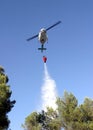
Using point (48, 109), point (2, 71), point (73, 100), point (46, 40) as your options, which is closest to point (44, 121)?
point (48, 109)

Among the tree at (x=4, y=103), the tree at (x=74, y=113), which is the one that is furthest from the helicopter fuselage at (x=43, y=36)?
the tree at (x=74, y=113)

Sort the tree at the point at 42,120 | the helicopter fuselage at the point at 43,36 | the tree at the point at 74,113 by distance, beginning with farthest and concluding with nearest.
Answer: the tree at the point at 42,120 → the tree at the point at 74,113 → the helicopter fuselage at the point at 43,36

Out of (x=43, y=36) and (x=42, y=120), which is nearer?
(x=43, y=36)

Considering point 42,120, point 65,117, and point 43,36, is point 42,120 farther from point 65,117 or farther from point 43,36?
point 43,36

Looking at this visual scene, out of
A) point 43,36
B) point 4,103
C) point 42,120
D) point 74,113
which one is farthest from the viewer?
point 42,120

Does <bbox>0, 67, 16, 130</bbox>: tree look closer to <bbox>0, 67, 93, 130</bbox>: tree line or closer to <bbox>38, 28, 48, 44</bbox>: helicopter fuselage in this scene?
<bbox>38, 28, 48, 44</bbox>: helicopter fuselage

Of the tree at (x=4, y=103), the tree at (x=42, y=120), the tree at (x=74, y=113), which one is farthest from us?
the tree at (x=42, y=120)

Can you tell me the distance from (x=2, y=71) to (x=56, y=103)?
42.8 feet

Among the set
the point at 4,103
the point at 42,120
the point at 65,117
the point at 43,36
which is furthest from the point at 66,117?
the point at 43,36

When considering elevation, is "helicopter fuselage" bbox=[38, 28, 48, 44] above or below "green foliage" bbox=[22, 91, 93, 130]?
above

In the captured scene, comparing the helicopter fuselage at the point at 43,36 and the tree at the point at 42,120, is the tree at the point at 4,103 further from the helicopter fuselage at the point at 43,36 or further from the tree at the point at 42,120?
the tree at the point at 42,120

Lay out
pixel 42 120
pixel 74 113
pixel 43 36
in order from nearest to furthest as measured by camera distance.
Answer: pixel 43 36 → pixel 74 113 → pixel 42 120

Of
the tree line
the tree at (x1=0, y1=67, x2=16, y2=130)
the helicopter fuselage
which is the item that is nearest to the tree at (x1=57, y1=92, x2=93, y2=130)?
the tree line

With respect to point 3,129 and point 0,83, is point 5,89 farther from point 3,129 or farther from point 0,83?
point 3,129
